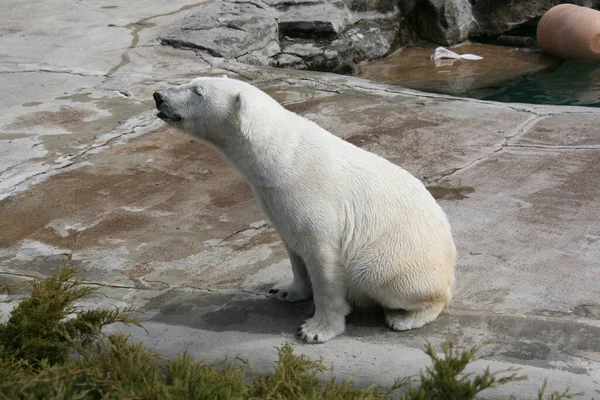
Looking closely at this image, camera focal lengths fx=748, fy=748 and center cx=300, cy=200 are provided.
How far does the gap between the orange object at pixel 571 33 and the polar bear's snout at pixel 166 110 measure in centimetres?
823

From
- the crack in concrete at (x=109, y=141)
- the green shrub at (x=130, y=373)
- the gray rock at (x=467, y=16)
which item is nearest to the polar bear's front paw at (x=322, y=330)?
the green shrub at (x=130, y=373)

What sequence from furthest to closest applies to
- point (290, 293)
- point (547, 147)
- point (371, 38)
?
point (371, 38)
point (547, 147)
point (290, 293)

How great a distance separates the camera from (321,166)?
3.47 m

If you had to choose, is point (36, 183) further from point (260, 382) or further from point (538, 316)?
point (538, 316)

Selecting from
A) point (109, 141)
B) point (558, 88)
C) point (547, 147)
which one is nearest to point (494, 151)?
point (547, 147)

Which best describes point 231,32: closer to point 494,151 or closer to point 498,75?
point 498,75

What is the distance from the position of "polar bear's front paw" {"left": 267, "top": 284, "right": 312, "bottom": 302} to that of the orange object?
7.96m

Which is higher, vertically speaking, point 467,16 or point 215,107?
point 215,107

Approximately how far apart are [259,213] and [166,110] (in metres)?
1.63

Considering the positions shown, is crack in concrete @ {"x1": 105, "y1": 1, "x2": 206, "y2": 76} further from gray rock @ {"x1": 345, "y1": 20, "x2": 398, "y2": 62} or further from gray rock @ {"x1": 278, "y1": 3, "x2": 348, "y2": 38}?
gray rock @ {"x1": 345, "y1": 20, "x2": 398, "y2": 62}

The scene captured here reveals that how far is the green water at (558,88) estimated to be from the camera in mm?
9055

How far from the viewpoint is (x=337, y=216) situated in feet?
11.3

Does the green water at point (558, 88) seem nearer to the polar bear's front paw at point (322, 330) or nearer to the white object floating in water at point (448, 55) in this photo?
the white object floating in water at point (448, 55)

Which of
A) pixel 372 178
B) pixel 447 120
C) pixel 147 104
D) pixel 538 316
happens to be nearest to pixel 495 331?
pixel 538 316
